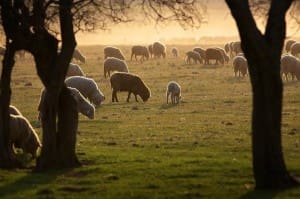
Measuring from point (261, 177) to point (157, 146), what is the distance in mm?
7205

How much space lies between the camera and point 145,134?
23.9 meters

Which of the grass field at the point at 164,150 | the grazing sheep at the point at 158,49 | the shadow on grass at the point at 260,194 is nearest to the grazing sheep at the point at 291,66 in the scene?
the grass field at the point at 164,150

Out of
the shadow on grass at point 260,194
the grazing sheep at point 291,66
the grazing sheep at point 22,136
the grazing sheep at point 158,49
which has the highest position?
the grazing sheep at point 158,49

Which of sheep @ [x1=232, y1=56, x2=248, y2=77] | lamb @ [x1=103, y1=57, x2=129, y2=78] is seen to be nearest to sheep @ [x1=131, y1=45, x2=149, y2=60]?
lamb @ [x1=103, y1=57, x2=129, y2=78]

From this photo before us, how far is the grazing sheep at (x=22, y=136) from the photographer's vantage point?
19266mm

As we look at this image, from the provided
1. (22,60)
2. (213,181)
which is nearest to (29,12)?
(213,181)

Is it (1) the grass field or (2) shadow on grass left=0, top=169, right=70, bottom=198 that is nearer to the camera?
(2) shadow on grass left=0, top=169, right=70, bottom=198

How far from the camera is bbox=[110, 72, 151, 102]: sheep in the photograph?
3681cm

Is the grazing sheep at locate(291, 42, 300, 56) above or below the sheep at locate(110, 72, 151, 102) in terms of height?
above

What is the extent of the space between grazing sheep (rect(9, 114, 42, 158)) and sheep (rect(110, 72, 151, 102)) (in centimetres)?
1698

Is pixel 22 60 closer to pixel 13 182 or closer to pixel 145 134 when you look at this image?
pixel 145 134

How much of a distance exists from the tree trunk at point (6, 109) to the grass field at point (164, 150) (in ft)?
1.69

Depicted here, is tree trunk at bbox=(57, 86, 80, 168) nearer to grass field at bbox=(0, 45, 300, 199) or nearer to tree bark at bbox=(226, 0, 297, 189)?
grass field at bbox=(0, 45, 300, 199)

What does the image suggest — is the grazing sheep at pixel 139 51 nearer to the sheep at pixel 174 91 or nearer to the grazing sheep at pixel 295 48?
the grazing sheep at pixel 295 48
